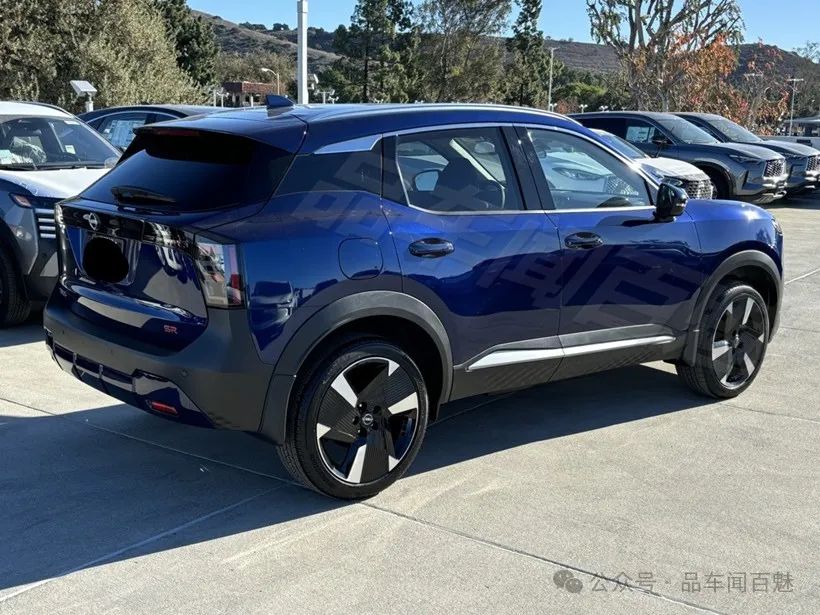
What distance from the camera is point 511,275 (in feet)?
14.3

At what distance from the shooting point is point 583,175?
5.04 m

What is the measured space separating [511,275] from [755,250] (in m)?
1.96

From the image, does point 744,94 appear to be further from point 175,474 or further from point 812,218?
point 175,474

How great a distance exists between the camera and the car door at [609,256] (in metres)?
4.65

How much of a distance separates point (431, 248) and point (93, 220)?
153 cm

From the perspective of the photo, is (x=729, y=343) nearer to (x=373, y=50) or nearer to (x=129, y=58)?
(x=129, y=58)

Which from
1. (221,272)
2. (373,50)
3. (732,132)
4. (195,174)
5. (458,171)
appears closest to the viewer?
(221,272)

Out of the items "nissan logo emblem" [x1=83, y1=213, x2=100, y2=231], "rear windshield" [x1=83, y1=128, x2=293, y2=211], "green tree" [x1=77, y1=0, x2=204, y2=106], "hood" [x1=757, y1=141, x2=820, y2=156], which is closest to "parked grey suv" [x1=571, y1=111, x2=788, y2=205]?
"hood" [x1=757, y1=141, x2=820, y2=156]

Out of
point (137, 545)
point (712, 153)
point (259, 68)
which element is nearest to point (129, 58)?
point (712, 153)

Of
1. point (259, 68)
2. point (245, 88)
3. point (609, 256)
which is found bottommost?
point (609, 256)

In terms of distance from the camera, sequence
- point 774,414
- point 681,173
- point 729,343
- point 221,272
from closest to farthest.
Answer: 1. point 221,272
2. point 774,414
3. point 729,343
4. point 681,173

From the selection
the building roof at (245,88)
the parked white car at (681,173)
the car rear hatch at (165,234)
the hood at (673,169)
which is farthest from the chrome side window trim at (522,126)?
the building roof at (245,88)

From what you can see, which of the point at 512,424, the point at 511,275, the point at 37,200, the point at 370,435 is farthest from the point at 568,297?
the point at 37,200

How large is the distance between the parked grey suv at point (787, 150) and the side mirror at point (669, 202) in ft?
43.6
